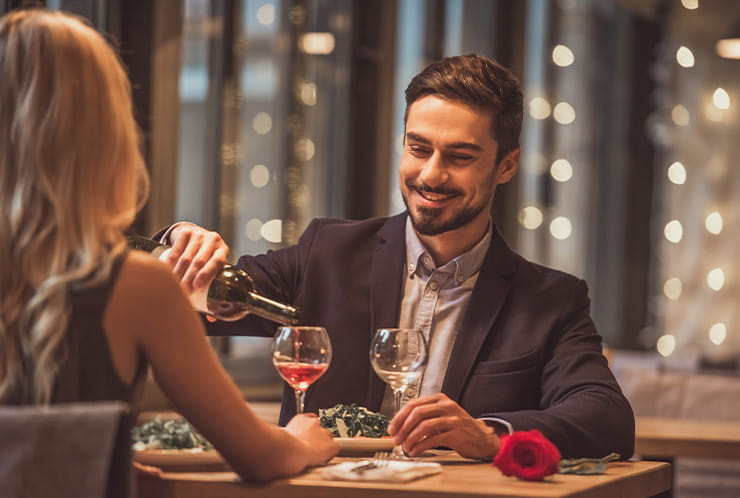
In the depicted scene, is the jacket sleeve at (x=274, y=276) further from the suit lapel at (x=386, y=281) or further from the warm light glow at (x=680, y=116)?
the warm light glow at (x=680, y=116)

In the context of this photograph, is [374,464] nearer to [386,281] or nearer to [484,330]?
[484,330]

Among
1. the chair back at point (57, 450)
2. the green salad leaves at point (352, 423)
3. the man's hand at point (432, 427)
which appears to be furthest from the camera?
the green salad leaves at point (352, 423)

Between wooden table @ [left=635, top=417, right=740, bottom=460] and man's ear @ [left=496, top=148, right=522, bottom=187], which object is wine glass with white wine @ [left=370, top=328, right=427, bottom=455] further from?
wooden table @ [left=635, top=417, right=740, bottom=460]

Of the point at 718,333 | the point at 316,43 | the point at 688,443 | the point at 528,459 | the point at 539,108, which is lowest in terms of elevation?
the point at 718,333

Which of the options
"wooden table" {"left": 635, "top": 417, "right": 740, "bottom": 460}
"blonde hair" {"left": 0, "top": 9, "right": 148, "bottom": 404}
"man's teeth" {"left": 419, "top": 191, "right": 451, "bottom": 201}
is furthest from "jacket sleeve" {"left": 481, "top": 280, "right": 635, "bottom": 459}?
"wooden table" {"left": 635, "top": 417, "right": 740, "bottom": 460}

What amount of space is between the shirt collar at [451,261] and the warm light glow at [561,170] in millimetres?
5515

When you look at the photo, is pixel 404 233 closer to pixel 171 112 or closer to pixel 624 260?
pixel 171 112

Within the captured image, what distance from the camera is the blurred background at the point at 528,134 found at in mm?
4613

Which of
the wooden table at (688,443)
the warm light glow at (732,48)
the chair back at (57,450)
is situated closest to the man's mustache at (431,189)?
the chair back at (57,450)

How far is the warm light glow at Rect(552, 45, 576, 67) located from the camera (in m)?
7.84

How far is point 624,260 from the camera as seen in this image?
8523 millimetres

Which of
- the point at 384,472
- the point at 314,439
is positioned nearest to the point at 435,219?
the point at 314,439

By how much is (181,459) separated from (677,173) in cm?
645

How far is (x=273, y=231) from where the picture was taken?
16.7 ft
